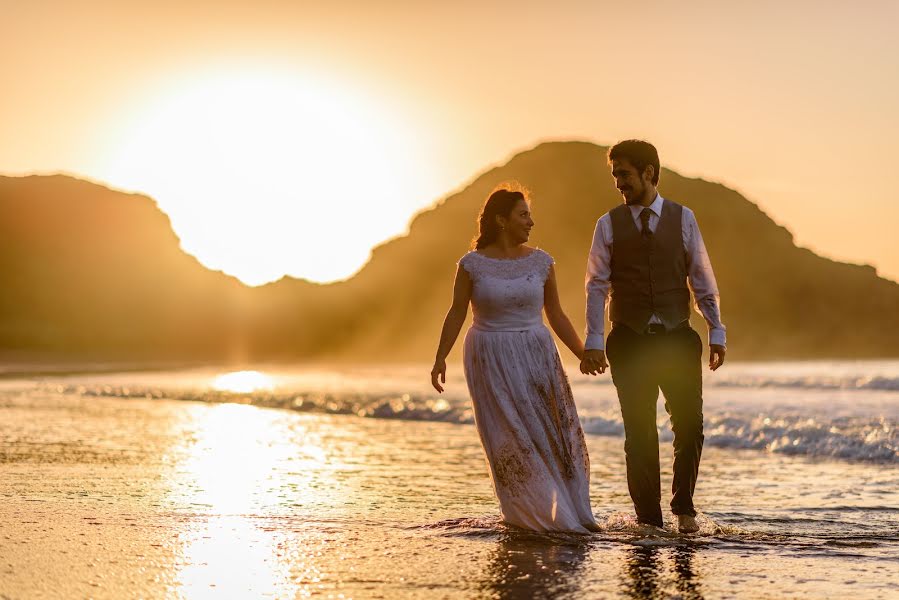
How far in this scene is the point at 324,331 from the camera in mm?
195875

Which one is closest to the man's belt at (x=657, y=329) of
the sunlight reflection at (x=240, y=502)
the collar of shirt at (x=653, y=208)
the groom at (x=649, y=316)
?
the groom at (x=649, y=316)

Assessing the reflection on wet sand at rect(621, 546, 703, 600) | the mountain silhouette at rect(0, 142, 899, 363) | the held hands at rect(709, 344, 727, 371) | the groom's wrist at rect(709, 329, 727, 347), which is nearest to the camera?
the reflection on wet sand at rect(621, 546, 703, 600)

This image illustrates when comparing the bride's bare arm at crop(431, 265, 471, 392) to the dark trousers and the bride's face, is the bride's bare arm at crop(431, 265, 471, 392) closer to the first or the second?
the bride's face

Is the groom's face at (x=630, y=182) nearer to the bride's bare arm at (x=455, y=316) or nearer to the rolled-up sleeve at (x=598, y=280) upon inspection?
the rolled-up sleeve at (x=598, y=280)

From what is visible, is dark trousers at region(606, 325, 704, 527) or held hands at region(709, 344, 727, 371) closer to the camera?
held hands at region(709, 344, 727, 371)

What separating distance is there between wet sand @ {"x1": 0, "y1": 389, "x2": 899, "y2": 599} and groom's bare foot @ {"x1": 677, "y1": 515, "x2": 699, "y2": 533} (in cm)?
14

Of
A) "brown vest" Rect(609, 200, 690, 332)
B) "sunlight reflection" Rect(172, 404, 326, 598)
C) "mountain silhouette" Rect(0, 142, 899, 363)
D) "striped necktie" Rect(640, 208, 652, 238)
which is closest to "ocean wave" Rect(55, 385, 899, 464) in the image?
"sunlight reflection" Rect(172, 404, 326, 598)

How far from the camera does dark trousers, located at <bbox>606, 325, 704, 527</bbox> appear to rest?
6.30 metres

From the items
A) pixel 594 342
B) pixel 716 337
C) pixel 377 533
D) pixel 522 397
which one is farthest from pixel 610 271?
pixel 377 533

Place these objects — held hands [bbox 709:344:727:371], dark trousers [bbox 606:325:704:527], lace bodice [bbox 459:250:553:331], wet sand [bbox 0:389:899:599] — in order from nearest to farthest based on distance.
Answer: wet sand [bbox 0:389:899:599], held hands [bbox 709:344:727:371], dark trousers [bbox 606:325:704:527], lace bodice [bbox 459:250:553:331]

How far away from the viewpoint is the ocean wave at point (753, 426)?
1221cm

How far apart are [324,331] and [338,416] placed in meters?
176

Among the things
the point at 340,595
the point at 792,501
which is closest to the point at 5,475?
the point at 340,595

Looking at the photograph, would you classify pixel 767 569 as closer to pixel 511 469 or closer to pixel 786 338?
pixel 511 469
